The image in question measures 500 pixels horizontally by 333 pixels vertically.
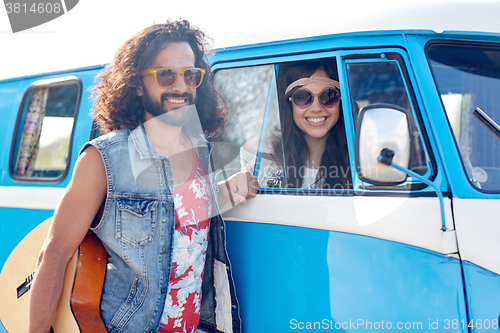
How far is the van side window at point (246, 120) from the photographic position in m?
2.10

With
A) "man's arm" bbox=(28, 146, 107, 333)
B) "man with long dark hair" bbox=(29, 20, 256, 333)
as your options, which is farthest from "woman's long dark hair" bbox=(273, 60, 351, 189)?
"man's arm" bbox=(28, 146, 107, 333)

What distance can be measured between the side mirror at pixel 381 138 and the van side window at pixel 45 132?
2.07 m

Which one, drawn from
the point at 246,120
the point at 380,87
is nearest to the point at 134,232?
the point at 246,120

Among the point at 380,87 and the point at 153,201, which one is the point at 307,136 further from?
the point at 153,201

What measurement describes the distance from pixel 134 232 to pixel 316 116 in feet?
3.45

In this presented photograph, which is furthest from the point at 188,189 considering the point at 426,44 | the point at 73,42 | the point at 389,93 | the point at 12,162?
the point at 12,162

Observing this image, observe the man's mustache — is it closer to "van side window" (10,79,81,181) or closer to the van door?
the van door

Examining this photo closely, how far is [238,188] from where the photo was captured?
1.97m

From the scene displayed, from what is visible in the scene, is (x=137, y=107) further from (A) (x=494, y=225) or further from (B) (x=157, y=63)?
(A) (x=494, y=225)

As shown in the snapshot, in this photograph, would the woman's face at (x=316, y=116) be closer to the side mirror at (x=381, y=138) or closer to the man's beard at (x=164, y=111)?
the side mirror at (x=381, y=138)

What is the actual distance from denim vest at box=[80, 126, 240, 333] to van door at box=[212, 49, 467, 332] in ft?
1.38

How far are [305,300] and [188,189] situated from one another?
0.75 meters

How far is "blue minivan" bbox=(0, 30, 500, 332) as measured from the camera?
1546 mm

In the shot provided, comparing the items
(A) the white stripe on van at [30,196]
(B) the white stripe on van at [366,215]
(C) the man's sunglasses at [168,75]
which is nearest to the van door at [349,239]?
(B) the white stripe on van at [366,215]
